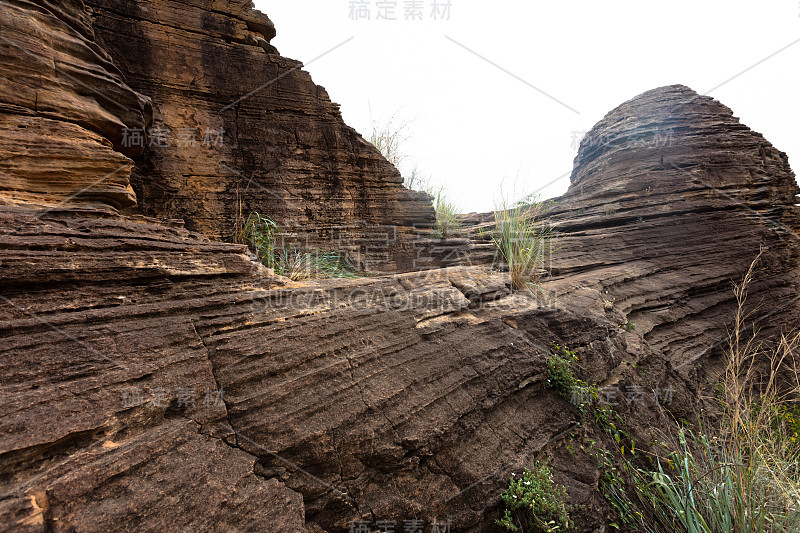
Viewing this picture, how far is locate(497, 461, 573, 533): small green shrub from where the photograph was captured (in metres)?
2.53

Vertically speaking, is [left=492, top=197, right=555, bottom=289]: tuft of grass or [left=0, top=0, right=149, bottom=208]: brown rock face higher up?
[left=0, top=0, right=149, bottom=208]: brown rock face

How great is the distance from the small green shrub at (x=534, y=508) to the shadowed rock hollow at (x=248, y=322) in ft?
0.38

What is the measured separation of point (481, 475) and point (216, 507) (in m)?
1.71

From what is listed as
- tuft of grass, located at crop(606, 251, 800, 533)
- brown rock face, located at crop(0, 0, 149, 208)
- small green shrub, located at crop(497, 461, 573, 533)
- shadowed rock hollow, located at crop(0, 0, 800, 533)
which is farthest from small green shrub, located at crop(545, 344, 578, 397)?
brown rock face, located at crop(0, 0, 149, 208)

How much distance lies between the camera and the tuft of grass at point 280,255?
4520 mm

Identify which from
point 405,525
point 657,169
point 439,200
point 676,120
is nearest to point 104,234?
point 405,525

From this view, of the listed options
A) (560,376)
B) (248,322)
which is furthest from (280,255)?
(560,376)

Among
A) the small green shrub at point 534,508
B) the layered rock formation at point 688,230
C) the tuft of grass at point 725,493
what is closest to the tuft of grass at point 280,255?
the small green shrub at point 534,508

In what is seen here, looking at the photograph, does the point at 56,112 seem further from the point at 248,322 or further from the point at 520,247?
the point at 520,247

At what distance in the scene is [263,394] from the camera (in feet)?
7.89

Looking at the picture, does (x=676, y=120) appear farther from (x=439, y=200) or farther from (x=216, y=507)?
(x=216, y=507)

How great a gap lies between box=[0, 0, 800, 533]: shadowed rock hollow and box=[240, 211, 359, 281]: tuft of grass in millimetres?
330

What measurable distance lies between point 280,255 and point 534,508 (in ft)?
12.3

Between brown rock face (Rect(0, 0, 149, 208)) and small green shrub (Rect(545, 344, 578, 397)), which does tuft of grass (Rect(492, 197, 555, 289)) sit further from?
brown rock face (Rect(0, 0, 149, 208))
